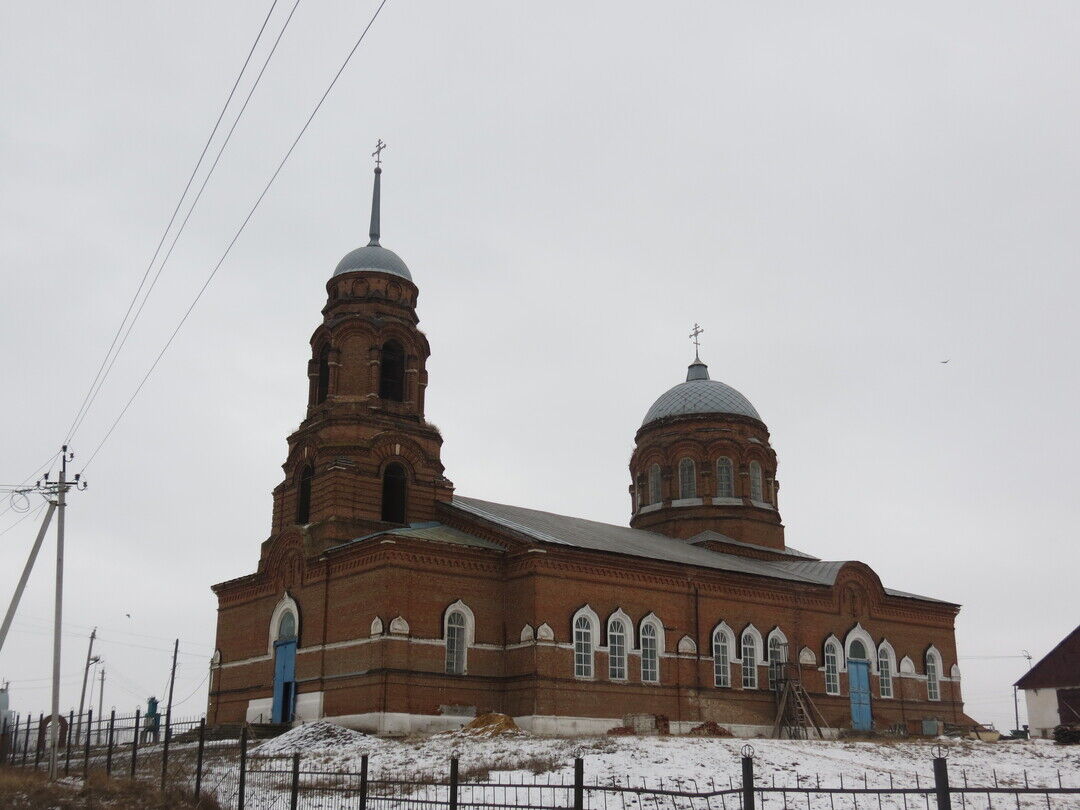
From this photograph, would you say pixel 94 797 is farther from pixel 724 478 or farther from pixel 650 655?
pixel 724 478

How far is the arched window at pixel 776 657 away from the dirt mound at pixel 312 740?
1484cm

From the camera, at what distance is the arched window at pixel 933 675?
41438 millimetres

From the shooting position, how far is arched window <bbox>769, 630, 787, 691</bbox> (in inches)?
1422

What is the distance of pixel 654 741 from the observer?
23.9m

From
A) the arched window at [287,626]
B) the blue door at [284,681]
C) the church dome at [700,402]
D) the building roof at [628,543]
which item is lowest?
the blue door at [284,681]

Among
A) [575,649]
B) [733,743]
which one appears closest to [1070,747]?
[733,743]

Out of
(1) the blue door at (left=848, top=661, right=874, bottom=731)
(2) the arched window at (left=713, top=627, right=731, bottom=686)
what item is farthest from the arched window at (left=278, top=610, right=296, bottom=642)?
(1) the blue door at (left=848, top=661, right=874, bottom=731)

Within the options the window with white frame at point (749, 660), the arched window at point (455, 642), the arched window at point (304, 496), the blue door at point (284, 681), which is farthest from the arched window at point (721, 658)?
the arched window at point (304, 496)

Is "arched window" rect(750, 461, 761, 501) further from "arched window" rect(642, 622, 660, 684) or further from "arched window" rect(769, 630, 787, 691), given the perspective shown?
"arched window" rect(642, 622, 660, 684)

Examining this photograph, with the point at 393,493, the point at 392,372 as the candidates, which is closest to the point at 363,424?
the point at 393,493

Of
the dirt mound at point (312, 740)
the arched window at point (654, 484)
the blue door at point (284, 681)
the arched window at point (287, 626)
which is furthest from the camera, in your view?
the arched window at point (654, 484)

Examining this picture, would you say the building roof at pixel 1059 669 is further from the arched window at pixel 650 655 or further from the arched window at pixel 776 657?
the arched window at pixel 650 655

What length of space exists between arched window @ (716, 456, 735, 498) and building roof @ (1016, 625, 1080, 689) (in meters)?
13.6

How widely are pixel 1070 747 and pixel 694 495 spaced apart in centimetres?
1801
